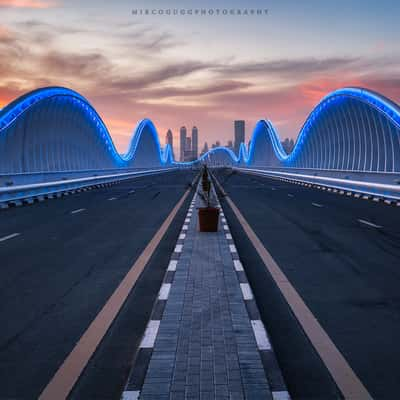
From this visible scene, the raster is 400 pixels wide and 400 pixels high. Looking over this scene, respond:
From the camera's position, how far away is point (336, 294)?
6562mm

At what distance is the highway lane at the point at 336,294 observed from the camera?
13.5ft

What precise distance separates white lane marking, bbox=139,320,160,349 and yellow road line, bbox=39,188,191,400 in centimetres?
49

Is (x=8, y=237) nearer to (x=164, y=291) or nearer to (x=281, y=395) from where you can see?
(x=164, y=291)

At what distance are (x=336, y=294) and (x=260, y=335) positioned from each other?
223 centimetres

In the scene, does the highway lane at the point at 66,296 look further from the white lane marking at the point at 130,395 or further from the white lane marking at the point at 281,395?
the white lane marking at the point at 281,395

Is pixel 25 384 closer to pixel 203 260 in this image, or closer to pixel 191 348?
pixel 191 348

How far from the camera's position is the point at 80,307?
6020mm

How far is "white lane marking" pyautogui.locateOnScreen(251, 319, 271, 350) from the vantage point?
4480 millimetres

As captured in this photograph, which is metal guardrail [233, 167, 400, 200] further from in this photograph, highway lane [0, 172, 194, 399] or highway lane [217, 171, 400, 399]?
highway lane [0, 172, 194, 399]

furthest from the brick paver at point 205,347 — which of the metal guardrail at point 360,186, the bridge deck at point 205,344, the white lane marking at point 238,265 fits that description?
the metal guardrail at point 360,186

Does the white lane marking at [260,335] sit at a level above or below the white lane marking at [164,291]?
above

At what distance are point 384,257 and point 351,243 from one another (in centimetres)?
168

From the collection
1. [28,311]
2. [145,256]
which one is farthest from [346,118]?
[28,311]

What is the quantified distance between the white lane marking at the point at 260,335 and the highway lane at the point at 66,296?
4.09 feet
